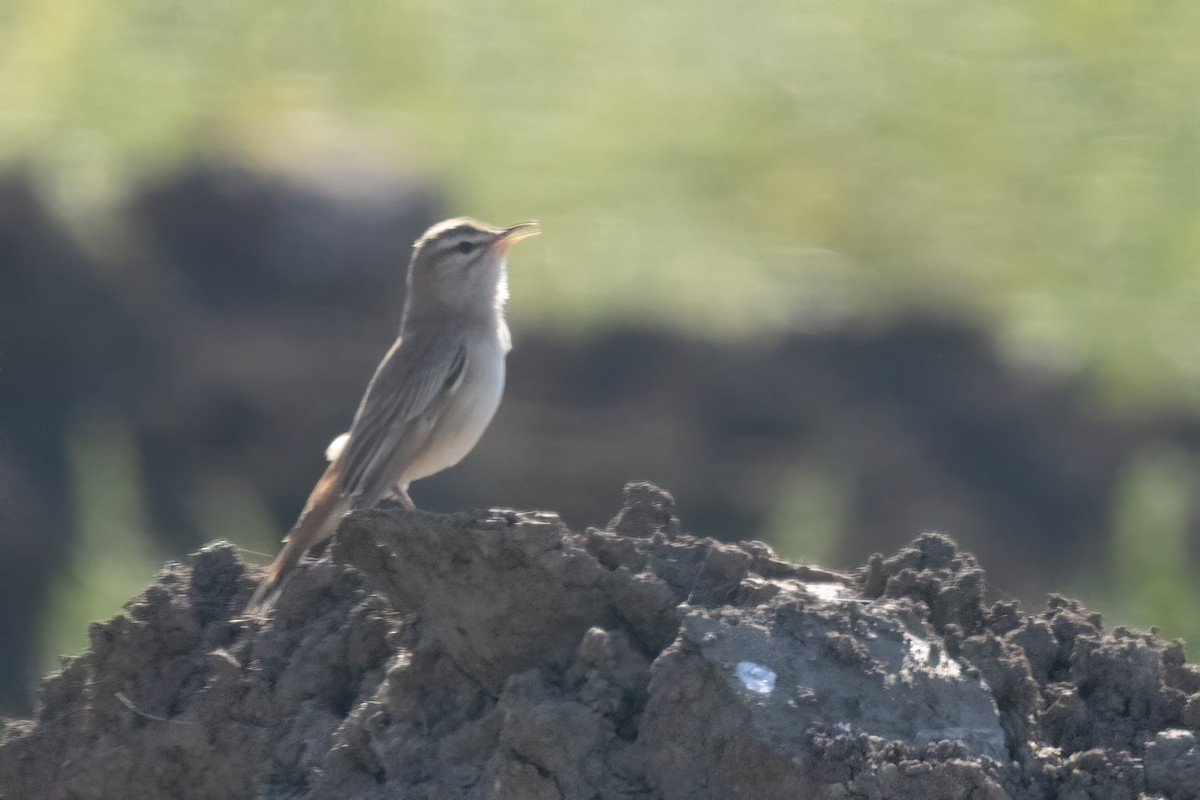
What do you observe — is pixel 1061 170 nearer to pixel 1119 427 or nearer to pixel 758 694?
pixel 1119 427

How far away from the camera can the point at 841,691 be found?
176 inches

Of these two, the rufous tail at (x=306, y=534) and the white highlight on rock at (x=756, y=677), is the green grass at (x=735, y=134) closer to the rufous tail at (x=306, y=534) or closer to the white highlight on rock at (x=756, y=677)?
the rufous tail at (x=306, y=534)

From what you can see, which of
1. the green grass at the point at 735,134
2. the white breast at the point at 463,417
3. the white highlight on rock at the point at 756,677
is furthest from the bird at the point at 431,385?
the green grass at the point at 735,134

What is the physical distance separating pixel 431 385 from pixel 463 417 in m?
0.18

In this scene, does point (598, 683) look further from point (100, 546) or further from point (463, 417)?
point (100, 546)

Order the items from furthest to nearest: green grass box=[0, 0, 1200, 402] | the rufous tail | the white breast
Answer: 1. green grass box=[0, 0, 1200, 402]
2. the white breast
3. the rufous tail

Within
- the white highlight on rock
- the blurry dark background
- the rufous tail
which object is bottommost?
the white highlight on rock

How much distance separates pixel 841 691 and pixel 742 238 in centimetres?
963

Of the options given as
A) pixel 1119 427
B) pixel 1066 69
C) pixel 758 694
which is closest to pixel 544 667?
pixel 758 694

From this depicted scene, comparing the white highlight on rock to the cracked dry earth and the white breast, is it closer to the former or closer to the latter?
the cracked dry earth

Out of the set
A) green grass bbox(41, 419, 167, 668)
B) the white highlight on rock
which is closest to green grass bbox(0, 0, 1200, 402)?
green grass bbox(41, 419, 167, 668)

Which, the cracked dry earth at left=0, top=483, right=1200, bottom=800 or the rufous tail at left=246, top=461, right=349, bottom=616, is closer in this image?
the cracked dry earth at left=0, top=483, right=1200, bottom=800

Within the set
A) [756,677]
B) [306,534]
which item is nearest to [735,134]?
[306,534]

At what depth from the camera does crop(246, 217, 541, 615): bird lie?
688cm
